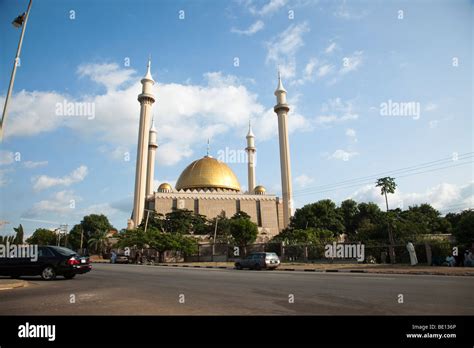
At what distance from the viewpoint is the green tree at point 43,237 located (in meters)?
82.8

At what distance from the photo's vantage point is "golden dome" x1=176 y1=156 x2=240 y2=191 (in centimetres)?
7769

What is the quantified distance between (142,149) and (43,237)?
148 ft

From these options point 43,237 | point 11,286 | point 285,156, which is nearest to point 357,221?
point 285,156

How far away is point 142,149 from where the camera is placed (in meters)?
59.4

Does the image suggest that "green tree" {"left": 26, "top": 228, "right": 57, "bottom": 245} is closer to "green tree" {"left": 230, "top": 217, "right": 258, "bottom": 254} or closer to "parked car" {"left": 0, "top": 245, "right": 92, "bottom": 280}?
"green tree" {"left": 230, "top": 217, "right": 258, "bottom": 254}

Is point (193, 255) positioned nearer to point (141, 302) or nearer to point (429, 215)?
point (141, 302)

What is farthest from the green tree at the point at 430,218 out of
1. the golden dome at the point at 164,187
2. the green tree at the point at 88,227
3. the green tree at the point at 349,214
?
the green tree at the point at 88,227

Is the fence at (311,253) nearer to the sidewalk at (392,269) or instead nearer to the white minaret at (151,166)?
the sidewalk at (392,269)

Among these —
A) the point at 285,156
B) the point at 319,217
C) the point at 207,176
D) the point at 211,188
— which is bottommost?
the point at 319,217

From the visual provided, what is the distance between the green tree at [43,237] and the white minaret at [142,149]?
3387 centimetres

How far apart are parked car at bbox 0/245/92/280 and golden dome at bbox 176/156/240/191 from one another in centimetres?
6362

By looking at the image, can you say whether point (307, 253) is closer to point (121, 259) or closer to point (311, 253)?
point (311, 253)
